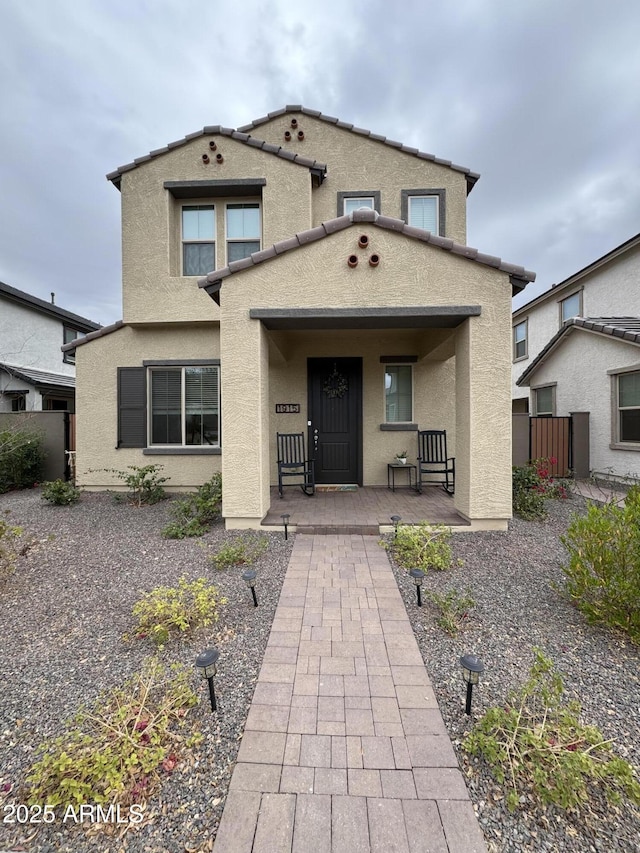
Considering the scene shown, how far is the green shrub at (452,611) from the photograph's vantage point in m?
2.63

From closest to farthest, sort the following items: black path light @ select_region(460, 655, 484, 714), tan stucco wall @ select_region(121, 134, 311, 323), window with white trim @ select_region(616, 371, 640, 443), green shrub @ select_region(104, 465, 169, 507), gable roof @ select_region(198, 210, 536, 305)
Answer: black path light @ select_region(460, 655, 484, 714)
gable roof @ select_region(198, 210, 536, 305)
green shrub @ select_region(104, 465, 169, 507)
tan stucco wall @ select_region(121, 134, 311, 323)
window with white trim @ select_region(616, 371, 640, 443)

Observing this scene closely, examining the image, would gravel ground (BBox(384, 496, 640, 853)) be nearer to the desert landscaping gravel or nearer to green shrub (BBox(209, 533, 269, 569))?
the desert landscaping gravel

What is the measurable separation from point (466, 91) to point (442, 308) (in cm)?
971

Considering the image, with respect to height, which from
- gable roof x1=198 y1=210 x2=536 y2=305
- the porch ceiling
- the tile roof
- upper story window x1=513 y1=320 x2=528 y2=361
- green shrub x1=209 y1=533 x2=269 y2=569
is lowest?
green shrub x1=209 y1=533 x2=269 y2=569

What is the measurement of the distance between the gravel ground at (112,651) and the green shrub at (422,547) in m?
1.31

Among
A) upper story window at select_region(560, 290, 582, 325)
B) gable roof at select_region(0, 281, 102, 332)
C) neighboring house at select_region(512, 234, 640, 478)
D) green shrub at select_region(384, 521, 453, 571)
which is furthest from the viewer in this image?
gable roof at select_region(0, 281, 102, 332)

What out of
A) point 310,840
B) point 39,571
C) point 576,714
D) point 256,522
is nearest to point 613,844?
point 576,714

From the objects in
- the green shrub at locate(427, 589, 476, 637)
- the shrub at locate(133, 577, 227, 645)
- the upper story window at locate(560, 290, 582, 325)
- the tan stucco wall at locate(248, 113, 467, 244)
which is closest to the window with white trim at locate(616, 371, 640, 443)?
the tan stucco wall at locate(248, 113, 467, 244)

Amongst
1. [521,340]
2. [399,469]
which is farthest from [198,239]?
[521,340]

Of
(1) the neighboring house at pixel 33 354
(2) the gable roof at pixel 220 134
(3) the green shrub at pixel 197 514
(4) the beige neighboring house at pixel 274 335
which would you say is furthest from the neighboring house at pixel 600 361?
(1) the neighboring house at pixel 33 354

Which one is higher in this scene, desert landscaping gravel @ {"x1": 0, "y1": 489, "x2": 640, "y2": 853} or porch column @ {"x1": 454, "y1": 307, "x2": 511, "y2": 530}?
porch column @ {"x1": 454, "y1": 307, "x2": 511, "y2": 530}

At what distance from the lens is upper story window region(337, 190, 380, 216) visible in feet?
24.6

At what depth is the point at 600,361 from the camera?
8.30 metres

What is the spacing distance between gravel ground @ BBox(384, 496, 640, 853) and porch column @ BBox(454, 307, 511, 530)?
2.17 ft
